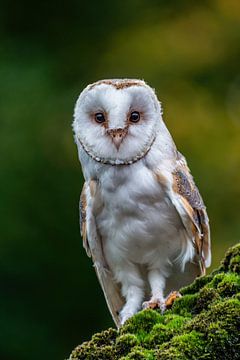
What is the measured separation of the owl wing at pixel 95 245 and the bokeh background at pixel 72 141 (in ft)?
13.7

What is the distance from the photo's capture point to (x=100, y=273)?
601 centimetres

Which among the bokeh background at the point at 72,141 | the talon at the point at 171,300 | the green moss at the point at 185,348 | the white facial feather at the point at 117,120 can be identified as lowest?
the green moss at the point at 185,348

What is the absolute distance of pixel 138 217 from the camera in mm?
5688

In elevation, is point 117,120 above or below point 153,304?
above

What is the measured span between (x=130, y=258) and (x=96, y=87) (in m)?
0.83

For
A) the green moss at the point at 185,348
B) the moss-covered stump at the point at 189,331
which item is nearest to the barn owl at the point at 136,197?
the moss-covered stump at the point at 189,331

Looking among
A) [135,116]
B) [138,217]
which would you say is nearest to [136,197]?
[138,217]

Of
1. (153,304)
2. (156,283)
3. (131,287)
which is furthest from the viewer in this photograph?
(131,287)

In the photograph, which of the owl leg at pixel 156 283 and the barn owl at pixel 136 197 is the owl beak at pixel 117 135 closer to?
the barn owl at pixel 136 197

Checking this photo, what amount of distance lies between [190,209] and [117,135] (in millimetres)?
495

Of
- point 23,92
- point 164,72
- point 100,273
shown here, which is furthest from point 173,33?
point 100,273

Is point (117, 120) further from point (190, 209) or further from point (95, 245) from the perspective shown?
point (95, 245)

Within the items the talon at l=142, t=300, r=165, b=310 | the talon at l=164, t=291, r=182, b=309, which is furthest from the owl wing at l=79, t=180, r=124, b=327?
the talon at l=164, t=291, r=182, b=309

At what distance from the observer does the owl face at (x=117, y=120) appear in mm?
5504
